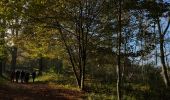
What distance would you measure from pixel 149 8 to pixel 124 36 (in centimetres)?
388

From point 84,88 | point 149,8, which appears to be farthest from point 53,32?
point 149,8

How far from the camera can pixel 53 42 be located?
2991 centimetres

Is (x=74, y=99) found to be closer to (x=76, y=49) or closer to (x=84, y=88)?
(x=84, y=88)

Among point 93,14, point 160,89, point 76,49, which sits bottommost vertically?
point 160,89

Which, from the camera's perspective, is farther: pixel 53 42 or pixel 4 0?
pixel 53 42

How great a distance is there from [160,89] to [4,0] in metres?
16.0

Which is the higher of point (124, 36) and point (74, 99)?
point (124, 36)

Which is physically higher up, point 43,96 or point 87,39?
point 87,39

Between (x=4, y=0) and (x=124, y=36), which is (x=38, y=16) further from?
(x=124, y=36)

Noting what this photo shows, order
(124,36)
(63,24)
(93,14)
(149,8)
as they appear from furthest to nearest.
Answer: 1. (63,24)
2. (93,14)
3. (124,36)
4. (149,8)

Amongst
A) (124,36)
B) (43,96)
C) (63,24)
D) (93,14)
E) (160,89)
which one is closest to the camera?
(43,96)

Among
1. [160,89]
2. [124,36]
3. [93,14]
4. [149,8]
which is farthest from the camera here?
[160,89]

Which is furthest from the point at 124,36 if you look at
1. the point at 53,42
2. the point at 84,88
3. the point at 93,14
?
the point at 53,42

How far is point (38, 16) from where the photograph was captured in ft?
83.5
